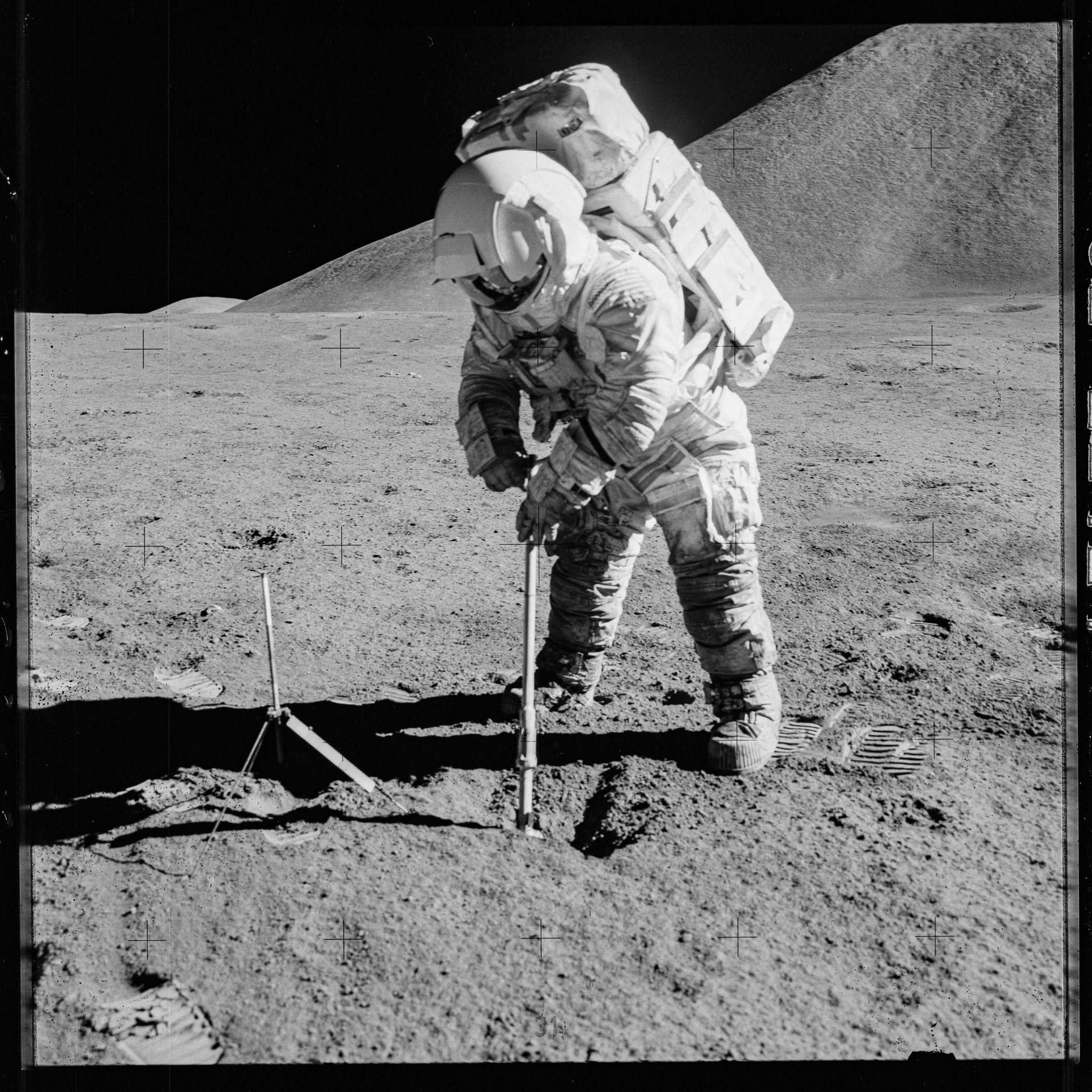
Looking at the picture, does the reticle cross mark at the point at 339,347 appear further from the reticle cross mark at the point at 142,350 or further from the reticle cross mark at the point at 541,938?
the reticle cross mark at the point at 541,938

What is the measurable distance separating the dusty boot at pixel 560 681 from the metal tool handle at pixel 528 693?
2.32 ft

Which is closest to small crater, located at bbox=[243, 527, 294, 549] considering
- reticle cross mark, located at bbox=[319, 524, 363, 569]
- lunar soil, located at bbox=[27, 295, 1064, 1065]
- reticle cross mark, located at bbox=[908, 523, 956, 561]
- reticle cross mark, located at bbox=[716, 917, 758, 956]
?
lunar soil, located at bbox=[27, 295, 1064, 1065]

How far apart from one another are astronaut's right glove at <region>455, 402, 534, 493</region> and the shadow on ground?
2.99 feet

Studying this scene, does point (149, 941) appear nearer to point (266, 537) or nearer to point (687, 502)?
point (687, 502)

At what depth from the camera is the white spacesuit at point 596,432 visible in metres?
2.84

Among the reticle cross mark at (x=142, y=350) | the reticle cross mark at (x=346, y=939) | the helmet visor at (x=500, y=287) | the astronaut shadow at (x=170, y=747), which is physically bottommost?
the reticle cross mark at (x=346, y=939)

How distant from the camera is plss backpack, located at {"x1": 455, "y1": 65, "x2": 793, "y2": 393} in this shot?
2.97m

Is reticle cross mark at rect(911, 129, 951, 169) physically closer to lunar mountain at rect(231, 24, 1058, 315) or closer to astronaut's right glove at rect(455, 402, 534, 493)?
lunar mountain at rect(231, 24, 1058, 315)

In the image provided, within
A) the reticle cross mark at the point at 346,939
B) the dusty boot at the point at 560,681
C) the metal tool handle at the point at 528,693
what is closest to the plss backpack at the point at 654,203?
the metal tool handle at the point at 528,693

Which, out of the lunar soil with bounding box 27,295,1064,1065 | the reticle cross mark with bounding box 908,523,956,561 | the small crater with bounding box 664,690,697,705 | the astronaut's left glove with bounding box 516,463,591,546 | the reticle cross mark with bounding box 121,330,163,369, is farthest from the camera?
the reticle cross mark with bounding box 121,330,163,369

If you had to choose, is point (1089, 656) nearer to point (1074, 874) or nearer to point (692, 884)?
point (1074, 874)

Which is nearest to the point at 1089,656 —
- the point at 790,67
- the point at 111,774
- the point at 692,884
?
the point at 692,884

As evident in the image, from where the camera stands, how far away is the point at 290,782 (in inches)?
138

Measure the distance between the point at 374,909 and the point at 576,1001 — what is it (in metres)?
0.58
